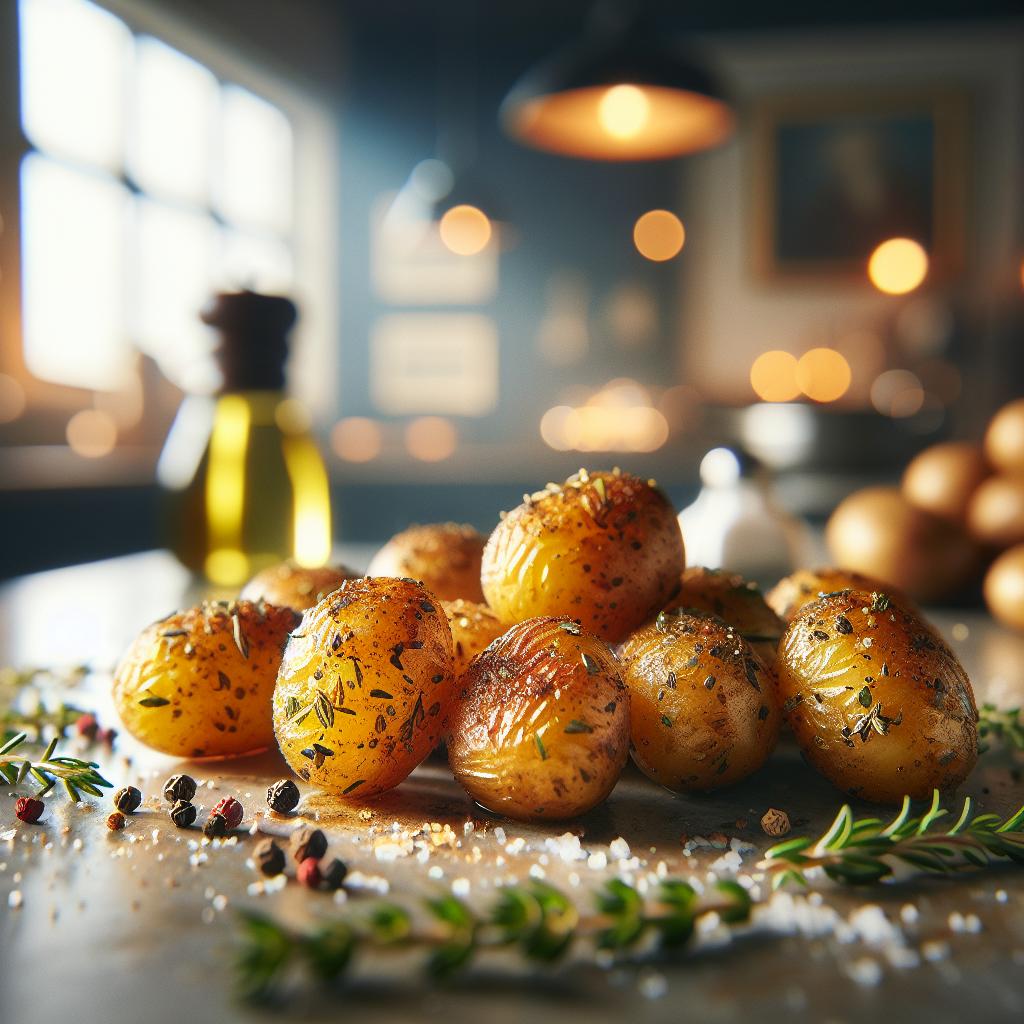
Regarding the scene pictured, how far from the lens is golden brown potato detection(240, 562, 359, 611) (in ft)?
2.85

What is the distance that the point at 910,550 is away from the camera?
1.59m

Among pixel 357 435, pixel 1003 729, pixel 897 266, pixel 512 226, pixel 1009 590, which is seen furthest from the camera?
pixel 357 435

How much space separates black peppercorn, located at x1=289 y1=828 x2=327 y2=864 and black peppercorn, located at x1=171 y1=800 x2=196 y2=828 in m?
0.09

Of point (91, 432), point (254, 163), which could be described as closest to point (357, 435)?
point (254, 163)

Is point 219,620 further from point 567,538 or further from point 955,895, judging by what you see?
point 955,895

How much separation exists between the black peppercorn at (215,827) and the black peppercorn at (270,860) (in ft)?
0.20

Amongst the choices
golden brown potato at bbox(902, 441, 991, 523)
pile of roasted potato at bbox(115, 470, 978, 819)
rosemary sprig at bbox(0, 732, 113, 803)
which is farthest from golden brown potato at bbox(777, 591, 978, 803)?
golden brown potato at bbox(902, 441, 991, 523)

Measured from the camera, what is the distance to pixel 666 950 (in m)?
0.45

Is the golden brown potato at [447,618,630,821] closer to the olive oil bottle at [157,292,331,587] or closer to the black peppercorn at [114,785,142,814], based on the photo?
the black peppercorn at [114,785,142,814]

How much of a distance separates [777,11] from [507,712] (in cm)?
834

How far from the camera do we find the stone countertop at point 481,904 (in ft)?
1.35

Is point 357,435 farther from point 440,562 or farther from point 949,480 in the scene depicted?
point 440,562

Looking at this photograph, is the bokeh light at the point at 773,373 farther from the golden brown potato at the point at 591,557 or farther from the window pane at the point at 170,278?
the golden brown potato at the point at 591,557

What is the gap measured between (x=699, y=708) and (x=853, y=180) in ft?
26.5
